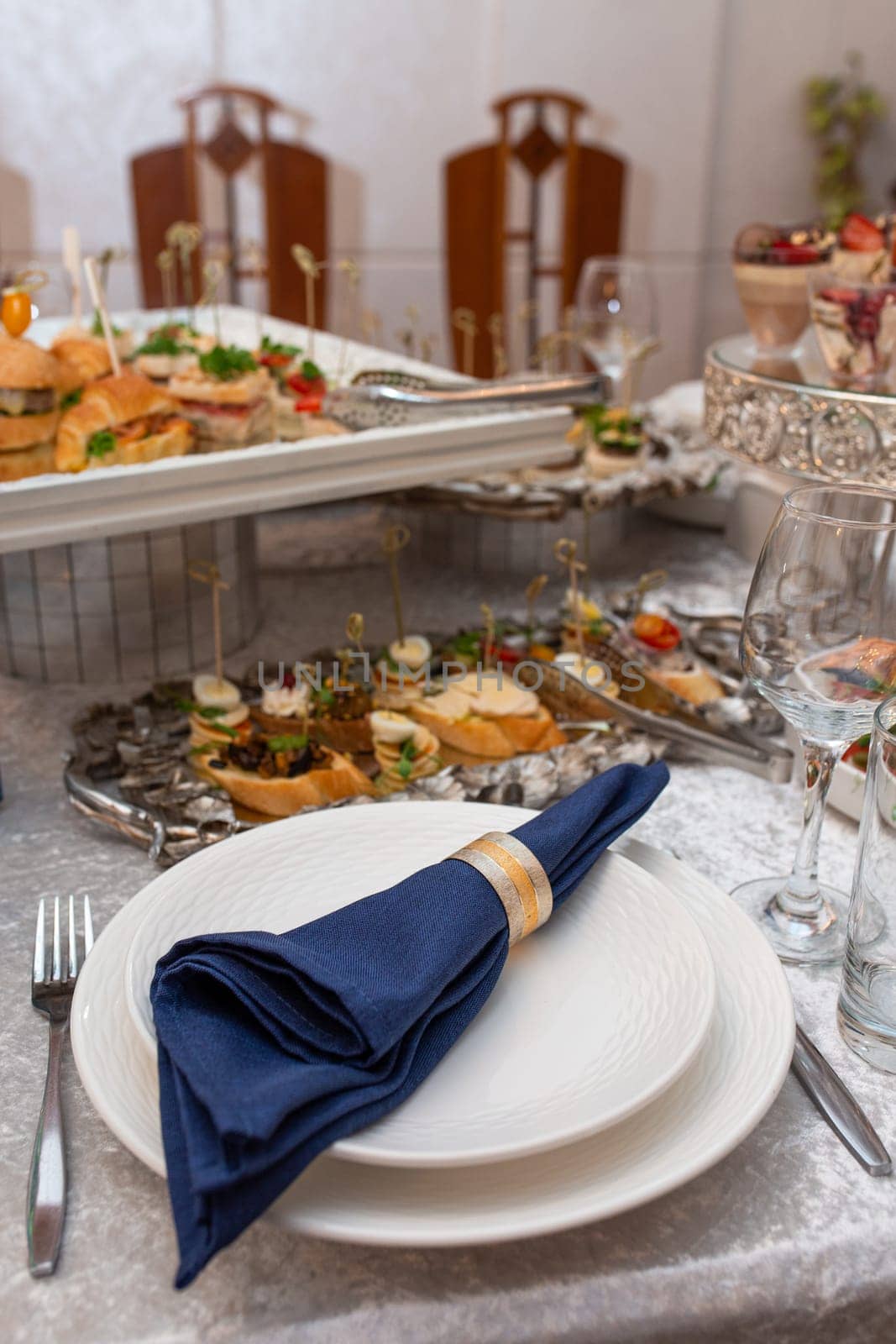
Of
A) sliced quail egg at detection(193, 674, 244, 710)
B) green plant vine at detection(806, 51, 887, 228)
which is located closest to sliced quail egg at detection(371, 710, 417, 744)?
sliced quail egg at detection(193, 674, 244, 710)

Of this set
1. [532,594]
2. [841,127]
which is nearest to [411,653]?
[532,594]

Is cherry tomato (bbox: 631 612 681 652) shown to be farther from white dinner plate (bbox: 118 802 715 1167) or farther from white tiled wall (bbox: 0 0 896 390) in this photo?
white tiled wall (bbox: 0 0 896 390)

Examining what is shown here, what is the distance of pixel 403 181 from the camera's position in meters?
3.08

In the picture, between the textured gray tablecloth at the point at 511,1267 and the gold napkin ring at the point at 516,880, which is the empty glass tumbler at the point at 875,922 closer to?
the textured gray tablecloth at the point at 511,1267

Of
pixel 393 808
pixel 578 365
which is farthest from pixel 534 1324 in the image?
pixel 578 365

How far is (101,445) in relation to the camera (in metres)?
0.95

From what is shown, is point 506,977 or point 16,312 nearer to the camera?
point 506,977

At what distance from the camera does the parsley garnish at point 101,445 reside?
949mm

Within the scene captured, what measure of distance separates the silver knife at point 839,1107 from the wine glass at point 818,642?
9cm

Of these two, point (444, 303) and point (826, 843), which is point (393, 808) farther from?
point (444, 303)

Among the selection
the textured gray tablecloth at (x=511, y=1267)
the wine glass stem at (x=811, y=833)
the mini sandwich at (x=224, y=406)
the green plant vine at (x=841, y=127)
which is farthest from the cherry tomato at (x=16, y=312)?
the green plant vine at (x=841, y=127)

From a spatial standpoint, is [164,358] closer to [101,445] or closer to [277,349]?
[277,349]

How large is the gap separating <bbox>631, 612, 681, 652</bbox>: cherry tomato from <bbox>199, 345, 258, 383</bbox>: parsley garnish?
42 cm

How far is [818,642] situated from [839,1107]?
0.23 meters
